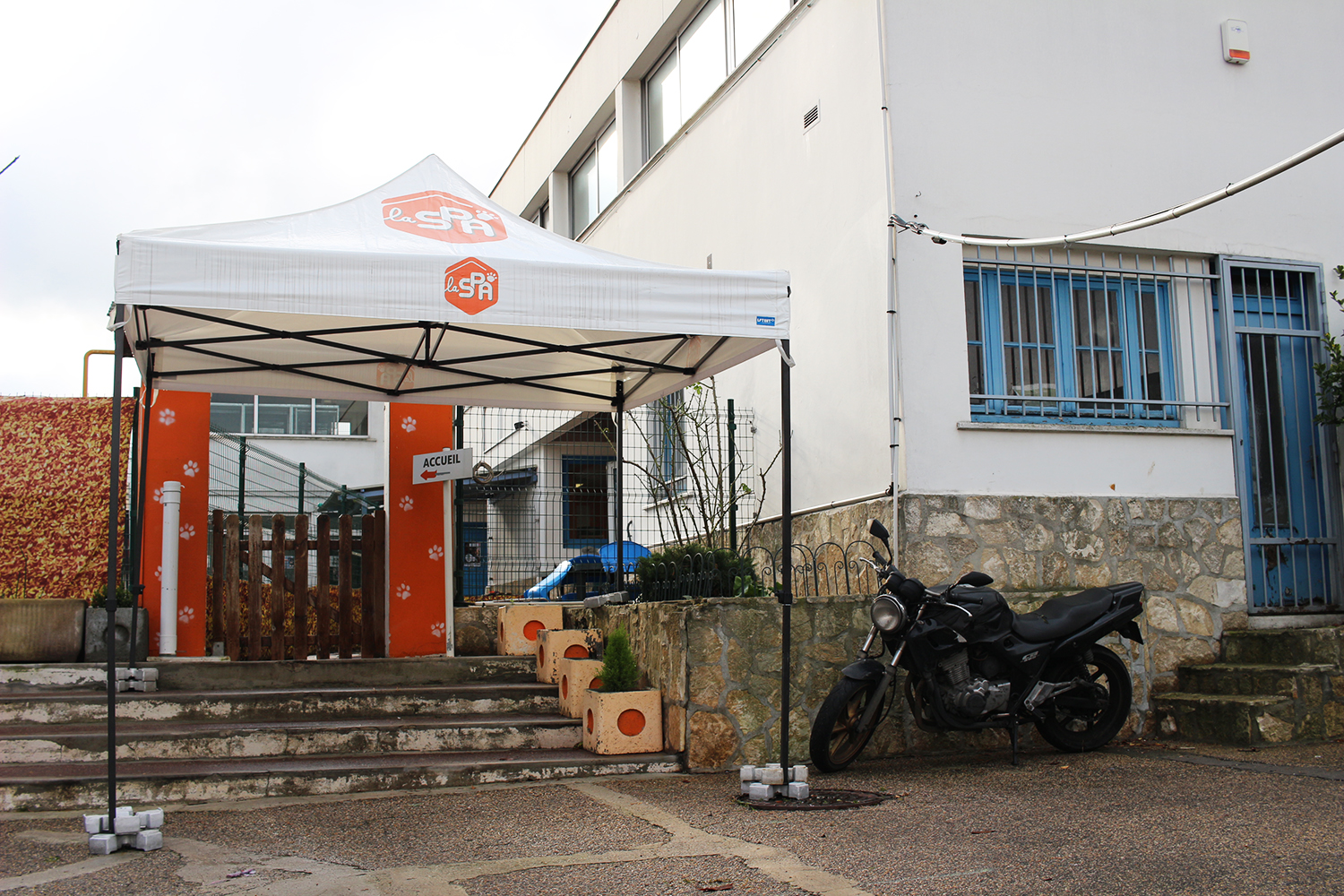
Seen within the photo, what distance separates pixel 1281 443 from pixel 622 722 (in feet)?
18.4

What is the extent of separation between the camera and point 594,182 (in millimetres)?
17078

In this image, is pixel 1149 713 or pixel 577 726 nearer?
pixel 577 726

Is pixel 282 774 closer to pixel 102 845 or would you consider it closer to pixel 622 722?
pixel 102 845

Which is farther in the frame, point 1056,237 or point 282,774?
point 1056,237

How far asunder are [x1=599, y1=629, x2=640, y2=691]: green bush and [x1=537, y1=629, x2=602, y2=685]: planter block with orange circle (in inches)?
33.4

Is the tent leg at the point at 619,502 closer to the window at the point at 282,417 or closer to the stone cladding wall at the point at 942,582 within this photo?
the stone cladding wall at the point at 942,582

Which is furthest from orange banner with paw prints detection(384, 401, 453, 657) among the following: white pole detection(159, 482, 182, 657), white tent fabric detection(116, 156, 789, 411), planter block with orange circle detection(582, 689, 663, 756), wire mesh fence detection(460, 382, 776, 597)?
planter block with orange circle detection(582, 689, 663, 756)

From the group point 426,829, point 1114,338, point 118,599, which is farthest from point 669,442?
point 426,829

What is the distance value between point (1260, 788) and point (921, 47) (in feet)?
17.9

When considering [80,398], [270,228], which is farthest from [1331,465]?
[80,398]

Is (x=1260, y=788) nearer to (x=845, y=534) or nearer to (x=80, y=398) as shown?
(x=845, y=534)

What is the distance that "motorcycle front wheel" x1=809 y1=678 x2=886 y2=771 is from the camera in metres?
6.26

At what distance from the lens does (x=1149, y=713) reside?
25.2 ft

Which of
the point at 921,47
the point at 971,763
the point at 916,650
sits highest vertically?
the point at 921,47
